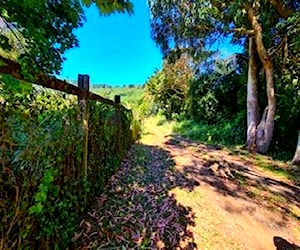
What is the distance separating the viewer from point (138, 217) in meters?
3.57

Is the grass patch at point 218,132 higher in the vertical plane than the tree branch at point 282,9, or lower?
lower

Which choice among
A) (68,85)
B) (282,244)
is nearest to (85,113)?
(68,85)

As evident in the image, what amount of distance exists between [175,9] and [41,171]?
29.2 feet

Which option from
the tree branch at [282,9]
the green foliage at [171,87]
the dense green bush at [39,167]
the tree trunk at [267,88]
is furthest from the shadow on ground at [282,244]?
the green foliage at [171,87]

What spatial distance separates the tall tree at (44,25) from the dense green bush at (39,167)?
346 millimetres

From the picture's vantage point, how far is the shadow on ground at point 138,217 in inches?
119

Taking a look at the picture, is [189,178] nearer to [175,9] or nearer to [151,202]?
[151,202]

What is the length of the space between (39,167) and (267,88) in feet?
28.7

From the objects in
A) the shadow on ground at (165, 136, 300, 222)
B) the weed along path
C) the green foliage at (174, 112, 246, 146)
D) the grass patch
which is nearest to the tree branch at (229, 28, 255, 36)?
the green foliage at (174, 112, 246, 146)

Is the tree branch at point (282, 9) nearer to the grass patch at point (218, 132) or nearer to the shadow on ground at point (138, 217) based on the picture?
the grass patch at point (218, 132)

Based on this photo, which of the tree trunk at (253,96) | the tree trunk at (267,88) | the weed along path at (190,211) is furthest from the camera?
the tree trunk at (253,96)

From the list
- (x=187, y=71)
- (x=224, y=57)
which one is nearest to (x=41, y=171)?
(x=224, y=57)

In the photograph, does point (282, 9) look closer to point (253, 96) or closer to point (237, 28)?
point (237, 28)

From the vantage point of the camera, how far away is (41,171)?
6.44ft
